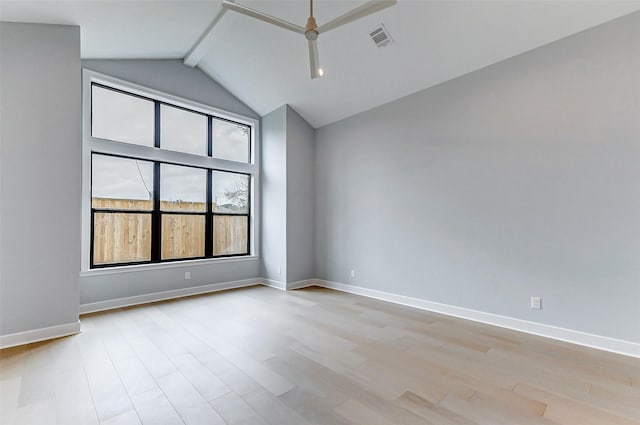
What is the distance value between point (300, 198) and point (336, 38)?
8.84 ft

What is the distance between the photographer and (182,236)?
194 inches

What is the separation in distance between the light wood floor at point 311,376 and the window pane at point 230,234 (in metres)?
1.94

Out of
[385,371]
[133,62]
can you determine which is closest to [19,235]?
[133,62]

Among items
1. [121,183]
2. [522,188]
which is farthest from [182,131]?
[522,188]

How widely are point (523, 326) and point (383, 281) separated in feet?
6.08

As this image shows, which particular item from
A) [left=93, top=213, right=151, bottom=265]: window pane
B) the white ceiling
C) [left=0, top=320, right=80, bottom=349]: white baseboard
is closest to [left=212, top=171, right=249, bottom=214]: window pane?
[left=93, top=213, right=151, bottom=265]: window pane

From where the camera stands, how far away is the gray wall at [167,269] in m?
4.04

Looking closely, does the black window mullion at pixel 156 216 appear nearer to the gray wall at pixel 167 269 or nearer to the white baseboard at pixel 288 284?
the gray wall at pixel 167 269

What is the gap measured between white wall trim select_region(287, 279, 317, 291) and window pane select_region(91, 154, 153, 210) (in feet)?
8.62

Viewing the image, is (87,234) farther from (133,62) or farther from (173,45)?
(173,45)

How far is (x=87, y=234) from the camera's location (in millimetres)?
3936

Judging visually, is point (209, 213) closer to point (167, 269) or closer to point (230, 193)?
point (230, 193)

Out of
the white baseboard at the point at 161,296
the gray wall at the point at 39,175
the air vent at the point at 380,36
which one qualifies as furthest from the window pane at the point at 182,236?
the air vent at the point at 380,36

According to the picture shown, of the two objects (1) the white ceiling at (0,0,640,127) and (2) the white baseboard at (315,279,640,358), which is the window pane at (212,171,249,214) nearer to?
(1) the white ceiling at (0,0,640,127)
